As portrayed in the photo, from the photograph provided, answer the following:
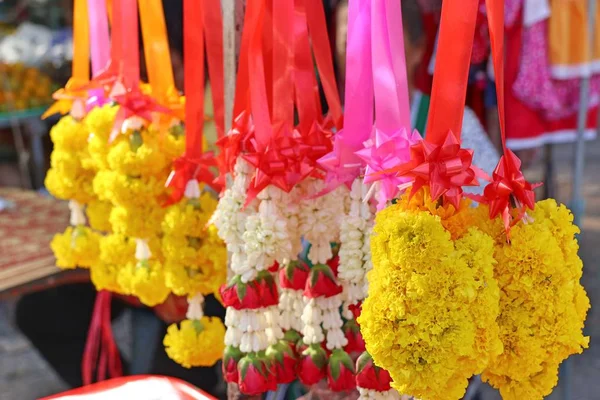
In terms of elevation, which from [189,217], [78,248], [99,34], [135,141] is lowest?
[78,248]

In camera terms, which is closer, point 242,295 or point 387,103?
point 387,103

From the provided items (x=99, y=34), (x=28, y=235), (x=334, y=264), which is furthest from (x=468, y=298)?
(x=28, y=235)

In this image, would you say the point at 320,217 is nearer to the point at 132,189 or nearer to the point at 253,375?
the point at 253,375

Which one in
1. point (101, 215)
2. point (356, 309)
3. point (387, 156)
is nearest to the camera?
point (387, 156)

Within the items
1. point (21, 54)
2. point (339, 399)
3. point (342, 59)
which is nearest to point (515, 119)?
point (342, 59)

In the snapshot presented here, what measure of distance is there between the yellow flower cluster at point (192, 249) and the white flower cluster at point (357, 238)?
0.29 meters

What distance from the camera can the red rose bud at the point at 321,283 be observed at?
36.6 inches

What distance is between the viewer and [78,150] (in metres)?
1.24

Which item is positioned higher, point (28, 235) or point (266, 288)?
point (266, 288)

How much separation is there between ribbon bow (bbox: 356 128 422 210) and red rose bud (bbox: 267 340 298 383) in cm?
29

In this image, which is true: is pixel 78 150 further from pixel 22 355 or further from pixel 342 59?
pixel 22 355

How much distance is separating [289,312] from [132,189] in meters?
0.32

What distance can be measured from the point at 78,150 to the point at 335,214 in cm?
56

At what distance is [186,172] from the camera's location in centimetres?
108
